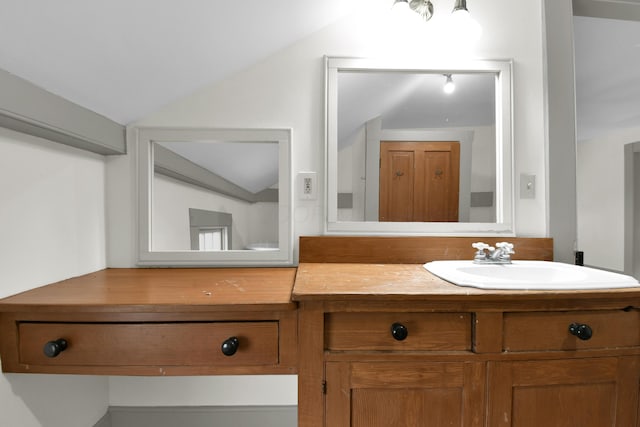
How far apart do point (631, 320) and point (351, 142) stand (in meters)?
1.04

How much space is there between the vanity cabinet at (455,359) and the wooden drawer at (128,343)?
250mm

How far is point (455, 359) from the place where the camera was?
84 cm

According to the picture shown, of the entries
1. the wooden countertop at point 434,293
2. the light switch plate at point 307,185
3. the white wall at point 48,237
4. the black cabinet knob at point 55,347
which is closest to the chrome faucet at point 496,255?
the wooden countertop at point 434,293

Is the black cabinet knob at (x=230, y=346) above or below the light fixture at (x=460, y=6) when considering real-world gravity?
below

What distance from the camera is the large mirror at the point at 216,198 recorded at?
134cm

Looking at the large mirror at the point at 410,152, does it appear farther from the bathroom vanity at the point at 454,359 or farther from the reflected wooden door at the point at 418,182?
the bathroom vanity at the point at 454,359

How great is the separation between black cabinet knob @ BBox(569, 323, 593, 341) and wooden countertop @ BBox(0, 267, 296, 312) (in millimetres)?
739

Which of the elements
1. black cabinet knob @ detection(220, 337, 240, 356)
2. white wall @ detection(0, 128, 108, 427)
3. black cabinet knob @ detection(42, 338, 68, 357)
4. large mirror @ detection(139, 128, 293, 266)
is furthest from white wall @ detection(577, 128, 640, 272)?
white wall @ detection(0, 128, 108, 427)

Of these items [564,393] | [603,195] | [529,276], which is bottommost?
[564,393]

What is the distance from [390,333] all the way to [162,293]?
652 mm

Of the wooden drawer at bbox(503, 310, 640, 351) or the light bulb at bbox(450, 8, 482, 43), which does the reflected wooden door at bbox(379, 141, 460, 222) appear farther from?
the wooden drawer at bbox(503, 310, 640, 351)

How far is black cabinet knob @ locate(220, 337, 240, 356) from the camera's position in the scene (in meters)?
0.83

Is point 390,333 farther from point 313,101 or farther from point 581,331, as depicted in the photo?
point 313,101

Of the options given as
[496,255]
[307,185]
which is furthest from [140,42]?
[496,255]
